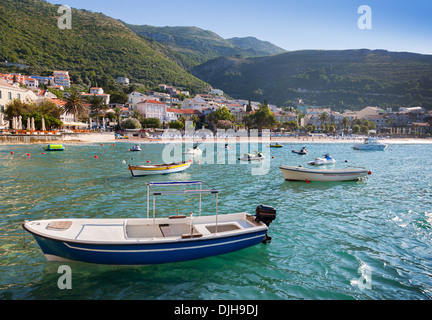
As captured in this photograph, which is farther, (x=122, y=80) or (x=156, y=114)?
(x=122, y=80)

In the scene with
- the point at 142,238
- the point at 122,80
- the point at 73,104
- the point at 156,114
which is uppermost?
the point at 122,80

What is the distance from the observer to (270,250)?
10883 mm

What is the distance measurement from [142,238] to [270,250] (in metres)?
5.00

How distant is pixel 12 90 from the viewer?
61.0 m

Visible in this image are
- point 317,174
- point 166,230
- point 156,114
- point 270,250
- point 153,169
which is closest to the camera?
point 166,230

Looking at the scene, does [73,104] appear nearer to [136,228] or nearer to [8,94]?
[8,94]

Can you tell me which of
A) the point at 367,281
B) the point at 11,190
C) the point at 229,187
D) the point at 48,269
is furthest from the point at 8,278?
the point at 229,187

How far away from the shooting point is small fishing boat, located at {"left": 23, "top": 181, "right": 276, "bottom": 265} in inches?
329

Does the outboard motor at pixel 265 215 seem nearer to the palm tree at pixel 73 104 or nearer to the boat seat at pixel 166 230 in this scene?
the boat seat at pixel 166 230

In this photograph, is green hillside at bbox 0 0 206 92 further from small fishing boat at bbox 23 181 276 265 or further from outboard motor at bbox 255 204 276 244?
outboard motor at bbox 255 204 276 244

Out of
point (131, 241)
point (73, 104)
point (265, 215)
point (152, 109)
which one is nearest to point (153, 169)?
point (265, 215)

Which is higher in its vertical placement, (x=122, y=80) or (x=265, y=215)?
(x=122, y=80)

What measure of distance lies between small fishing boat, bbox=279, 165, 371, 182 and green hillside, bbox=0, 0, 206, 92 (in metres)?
141

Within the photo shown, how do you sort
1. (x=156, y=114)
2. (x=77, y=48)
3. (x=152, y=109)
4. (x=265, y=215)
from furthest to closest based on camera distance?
(x=77, y=48) < (x=156, y=114) < (x=152, y=109) < (x=265, y=215)
